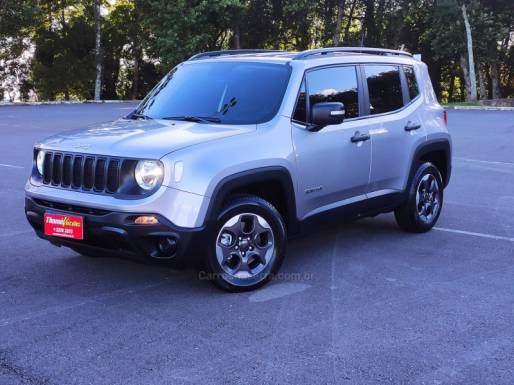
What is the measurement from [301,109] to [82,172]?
187 centimetres

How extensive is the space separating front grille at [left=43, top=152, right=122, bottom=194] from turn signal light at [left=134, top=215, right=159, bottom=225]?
0.30 m

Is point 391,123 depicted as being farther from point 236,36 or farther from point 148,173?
point 236,36

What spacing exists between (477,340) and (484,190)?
610 centimetres

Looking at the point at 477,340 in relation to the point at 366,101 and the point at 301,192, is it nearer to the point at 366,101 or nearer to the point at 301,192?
the point at 301,192

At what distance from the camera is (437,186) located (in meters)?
7.12

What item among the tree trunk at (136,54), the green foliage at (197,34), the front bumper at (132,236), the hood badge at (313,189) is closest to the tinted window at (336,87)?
the hood badge at (313,189)

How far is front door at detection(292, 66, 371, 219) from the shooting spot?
5.38 m

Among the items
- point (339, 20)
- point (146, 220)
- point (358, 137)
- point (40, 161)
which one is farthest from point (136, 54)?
point (146, 220)

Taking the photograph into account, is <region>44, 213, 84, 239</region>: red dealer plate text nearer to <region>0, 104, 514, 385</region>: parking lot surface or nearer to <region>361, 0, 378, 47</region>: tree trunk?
<region>0, 104, 514, 385</region>: parking lot surface

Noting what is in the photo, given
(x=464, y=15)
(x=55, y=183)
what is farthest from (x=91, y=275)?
(x=464, y=15)

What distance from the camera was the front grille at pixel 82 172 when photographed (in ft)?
15.2

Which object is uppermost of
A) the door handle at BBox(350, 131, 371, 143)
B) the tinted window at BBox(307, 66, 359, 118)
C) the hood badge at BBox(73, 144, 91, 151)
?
the tinted window at BBox(307, 66, 359, 118)

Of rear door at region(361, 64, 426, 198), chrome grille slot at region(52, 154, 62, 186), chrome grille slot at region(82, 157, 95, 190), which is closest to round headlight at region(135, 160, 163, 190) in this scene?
chrome grille slot at region(82, 157, 95, 190)

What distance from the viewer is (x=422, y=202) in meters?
6.97
